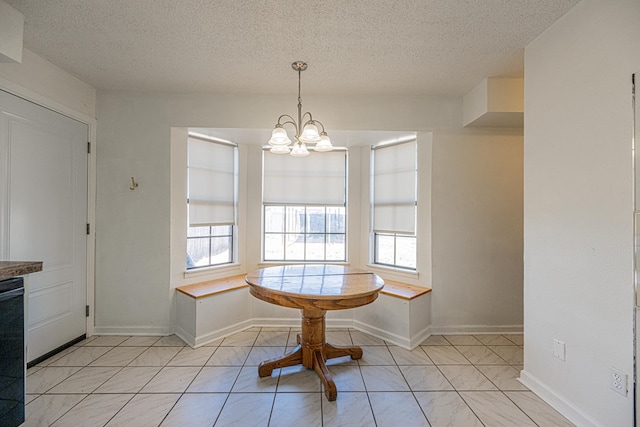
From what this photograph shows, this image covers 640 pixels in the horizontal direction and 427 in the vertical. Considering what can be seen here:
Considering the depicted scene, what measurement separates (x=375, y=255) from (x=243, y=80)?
2.48 metres

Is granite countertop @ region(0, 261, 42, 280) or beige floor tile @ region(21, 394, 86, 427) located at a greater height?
granite countertop @ region(0, 261, 42, 280)

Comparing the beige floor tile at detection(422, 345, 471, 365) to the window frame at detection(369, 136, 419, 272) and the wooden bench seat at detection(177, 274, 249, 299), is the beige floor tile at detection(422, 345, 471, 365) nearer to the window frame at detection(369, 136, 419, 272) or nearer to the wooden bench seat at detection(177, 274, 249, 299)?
the window frame at detection(369, 136, 419, 272)

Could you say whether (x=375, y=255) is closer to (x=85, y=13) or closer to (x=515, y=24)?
(x=515, y=24)

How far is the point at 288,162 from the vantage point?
11.8ft

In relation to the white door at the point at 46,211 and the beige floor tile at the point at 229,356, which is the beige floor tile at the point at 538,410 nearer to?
the beige floor tile at the point at 229,356

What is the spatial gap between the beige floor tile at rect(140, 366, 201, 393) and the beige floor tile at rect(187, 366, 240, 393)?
6 centimetres

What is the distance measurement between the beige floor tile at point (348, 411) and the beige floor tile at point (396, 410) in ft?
0.17

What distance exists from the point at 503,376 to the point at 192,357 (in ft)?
8.65

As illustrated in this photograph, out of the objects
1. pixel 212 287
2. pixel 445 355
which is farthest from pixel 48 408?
pixel 445 355

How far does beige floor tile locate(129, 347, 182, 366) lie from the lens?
2393 millimetres

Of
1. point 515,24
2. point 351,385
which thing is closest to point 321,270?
point 351,385

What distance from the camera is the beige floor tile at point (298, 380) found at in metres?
2.04

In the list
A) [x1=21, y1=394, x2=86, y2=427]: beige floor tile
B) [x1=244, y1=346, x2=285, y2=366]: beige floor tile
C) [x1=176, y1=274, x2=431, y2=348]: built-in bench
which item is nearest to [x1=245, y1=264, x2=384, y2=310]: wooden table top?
Result: [x1=176, y1=274, x2=431, y2=348]: built-in bench

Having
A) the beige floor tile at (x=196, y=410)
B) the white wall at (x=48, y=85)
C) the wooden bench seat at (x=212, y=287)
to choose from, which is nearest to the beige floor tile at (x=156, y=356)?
the wooden bench seat at (x=212, y=287)
